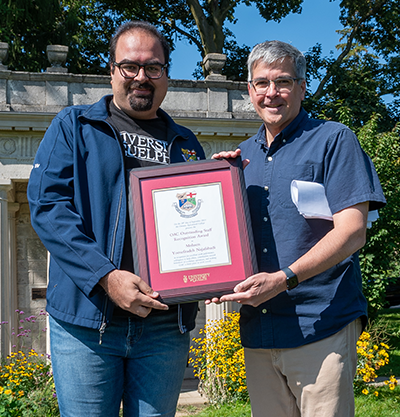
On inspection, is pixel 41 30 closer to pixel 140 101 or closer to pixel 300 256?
pixel 140 101

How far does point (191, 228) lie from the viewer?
229 centimetres

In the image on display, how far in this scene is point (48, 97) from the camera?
345 inches

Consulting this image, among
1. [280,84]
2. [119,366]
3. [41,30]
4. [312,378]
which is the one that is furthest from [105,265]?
[41,30]

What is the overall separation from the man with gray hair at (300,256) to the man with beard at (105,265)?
1.43 ft

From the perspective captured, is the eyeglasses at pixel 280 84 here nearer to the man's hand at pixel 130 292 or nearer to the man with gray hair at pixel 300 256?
the man with gray hair at pixel 300 256

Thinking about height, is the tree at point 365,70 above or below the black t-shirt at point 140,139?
above

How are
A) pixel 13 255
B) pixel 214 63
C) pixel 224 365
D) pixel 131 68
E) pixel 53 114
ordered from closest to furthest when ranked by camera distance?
pixel 131 68, pixel 224 365, pixel 53 114, pixel 214 63, pixel 13 255

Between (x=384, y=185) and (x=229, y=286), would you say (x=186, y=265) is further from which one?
(x=384, y=185)

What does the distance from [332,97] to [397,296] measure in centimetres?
1237

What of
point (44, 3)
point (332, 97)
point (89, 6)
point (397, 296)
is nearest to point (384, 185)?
point (332, 97)

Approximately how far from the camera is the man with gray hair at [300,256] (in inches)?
90.7

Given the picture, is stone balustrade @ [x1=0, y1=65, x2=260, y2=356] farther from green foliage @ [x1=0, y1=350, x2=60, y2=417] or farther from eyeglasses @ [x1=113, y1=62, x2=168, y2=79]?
eyeglasses @ [x1=113, y1=62, x2=168, y2=79]

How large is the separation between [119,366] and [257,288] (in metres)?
0.76

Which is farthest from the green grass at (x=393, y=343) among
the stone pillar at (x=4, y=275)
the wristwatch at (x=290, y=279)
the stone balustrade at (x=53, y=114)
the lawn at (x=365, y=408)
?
the stone pillar at (x=4, y=275)
